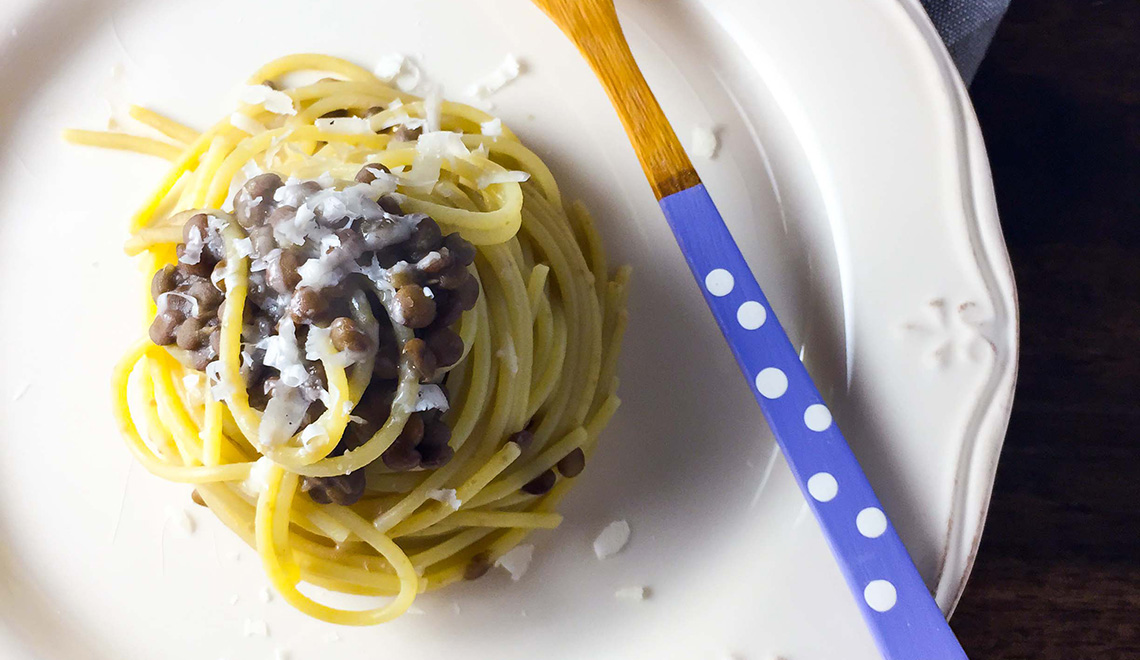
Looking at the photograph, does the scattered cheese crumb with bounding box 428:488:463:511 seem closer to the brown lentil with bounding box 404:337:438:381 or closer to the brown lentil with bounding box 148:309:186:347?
the brown lentil with bounding box 404:337:438:381

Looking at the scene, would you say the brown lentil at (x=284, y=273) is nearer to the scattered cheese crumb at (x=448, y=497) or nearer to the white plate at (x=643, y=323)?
the scattered cheese crumb at (x=448, y=497)

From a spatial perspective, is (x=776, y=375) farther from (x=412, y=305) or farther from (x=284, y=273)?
(x=284, y=273)

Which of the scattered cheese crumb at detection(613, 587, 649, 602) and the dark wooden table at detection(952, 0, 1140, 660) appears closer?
the scattered cheese crumb at detection(613, 587, 649, 602)

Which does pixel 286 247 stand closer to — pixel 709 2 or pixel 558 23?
pixel 558 23

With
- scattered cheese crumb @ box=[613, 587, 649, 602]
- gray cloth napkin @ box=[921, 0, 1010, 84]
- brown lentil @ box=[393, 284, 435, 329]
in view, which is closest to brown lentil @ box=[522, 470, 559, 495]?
scattered cheese crumb @ box=[613, 587, 649, 602]

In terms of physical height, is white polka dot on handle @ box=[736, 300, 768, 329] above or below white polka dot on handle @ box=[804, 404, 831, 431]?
above

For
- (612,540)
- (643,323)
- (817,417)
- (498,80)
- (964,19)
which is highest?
(498,80)

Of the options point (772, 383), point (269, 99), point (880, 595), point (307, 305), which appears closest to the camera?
point (307, 305)

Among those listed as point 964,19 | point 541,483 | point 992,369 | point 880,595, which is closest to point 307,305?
point 541,483
